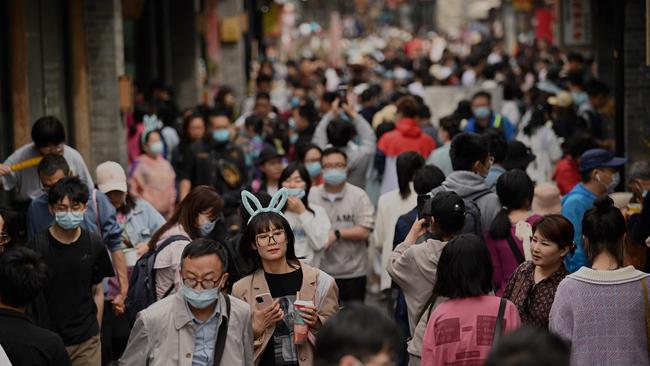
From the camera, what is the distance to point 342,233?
10.4 meters

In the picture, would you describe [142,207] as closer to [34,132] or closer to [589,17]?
[34,132]

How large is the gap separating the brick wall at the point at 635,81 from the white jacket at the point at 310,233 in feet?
15.3

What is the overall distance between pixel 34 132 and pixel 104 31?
5365 mm

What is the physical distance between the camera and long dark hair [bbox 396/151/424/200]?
34.6 ft

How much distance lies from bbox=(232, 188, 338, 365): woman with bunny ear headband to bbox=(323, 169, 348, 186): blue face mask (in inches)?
125

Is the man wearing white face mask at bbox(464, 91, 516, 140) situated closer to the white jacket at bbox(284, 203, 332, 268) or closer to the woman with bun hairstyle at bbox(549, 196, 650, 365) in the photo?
the white jacket at bbox(284, 203, 332, 268)

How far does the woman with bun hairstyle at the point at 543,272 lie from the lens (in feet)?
23.9

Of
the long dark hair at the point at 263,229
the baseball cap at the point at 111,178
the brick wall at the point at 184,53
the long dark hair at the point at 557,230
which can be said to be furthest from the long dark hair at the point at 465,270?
the brick wall at the point at 184,53

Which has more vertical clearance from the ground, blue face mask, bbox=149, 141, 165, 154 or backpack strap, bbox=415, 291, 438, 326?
blue face mask, bbox=149, 141, 165, 154

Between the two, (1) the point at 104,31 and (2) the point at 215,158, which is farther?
(1) the point at 104,31

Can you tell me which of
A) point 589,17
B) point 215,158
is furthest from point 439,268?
point 589,17

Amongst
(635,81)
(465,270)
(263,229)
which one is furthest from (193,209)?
(635,81)

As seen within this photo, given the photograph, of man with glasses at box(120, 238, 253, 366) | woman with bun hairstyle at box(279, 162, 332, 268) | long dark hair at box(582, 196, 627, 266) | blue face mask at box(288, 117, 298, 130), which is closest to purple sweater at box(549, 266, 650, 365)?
long dark hair at box(582, 196, 627, 266)

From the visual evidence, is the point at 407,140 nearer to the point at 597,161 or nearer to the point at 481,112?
the point at 481,112
